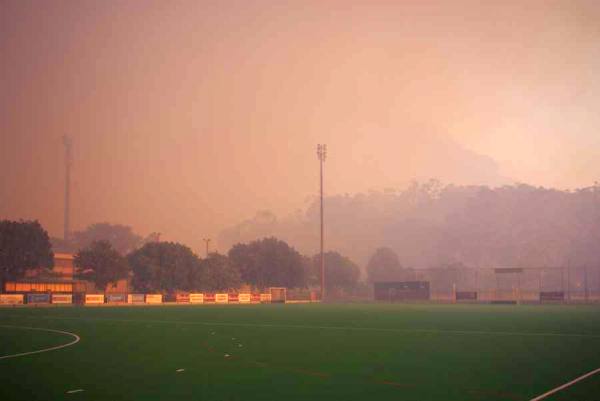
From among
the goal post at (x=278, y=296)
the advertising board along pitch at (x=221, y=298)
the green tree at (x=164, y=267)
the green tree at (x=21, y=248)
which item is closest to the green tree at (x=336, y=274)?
the goal post at (x=278, y=296)

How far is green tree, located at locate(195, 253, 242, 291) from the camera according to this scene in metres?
99.0

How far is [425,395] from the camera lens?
11945 millimetres

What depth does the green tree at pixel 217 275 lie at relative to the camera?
99000 millimetres

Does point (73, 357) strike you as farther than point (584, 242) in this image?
No

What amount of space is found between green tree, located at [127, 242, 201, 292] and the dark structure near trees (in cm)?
3035

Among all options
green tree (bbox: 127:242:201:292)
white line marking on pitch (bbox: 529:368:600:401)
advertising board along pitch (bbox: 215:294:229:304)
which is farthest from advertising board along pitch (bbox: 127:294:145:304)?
white line marking on pitch (bbox: 529:368:600:401)

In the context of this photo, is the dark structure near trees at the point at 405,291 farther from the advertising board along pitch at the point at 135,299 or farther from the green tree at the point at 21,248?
the green tree at the point at 21,248

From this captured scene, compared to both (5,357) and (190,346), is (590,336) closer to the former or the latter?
(190,346)

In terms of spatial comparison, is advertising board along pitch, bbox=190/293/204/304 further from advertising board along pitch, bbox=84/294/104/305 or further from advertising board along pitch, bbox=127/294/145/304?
advertising board along pitch, bbox=84/294/104/305

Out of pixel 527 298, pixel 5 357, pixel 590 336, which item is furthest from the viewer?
pixel 527 298

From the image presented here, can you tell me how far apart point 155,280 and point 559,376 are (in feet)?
278

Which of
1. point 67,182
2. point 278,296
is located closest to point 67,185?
point 67,182

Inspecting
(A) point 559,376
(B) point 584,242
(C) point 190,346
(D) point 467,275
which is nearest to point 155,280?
(C) point 190,346

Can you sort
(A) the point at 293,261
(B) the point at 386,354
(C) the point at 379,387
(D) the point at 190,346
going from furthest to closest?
(A) the point at 293,261 < (D) the point at 190,346 < (B) the point at 386,354 < (C) the point at 379,387
